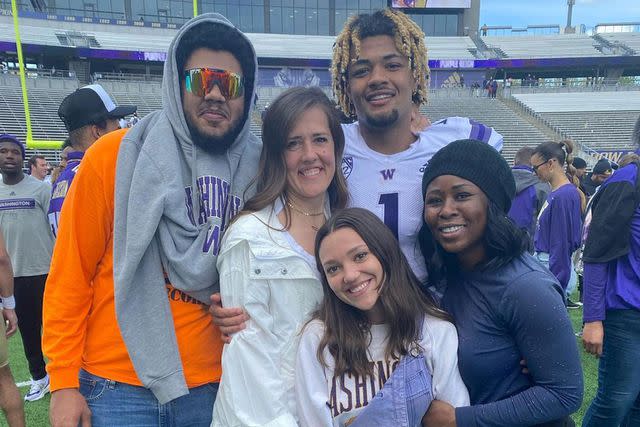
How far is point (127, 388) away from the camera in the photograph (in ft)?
6.00

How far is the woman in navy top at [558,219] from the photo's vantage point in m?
4.88

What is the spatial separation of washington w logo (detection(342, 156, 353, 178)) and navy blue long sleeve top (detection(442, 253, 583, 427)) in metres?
0.75

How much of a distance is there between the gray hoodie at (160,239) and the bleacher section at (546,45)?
42.1 meters

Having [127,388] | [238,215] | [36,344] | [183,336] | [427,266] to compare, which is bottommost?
[36,344]

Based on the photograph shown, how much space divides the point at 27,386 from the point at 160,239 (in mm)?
3921

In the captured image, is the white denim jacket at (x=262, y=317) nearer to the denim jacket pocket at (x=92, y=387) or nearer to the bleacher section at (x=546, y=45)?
the denim jacket pocket at (x=92, y=387)

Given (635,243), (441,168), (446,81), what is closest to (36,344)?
(441,168)

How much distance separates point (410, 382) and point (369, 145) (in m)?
1.09

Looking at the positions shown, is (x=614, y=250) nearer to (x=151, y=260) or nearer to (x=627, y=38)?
(x=151, y=260)

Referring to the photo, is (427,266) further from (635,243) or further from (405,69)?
(635,243)

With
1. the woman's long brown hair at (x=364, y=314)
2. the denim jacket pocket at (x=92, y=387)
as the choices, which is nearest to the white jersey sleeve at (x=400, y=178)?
the woman's long brown hair at (x=364, y=314)

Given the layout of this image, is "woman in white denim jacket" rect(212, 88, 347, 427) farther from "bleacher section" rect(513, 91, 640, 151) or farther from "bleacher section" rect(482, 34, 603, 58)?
"bleacher section" rect(482, 34, 603, 58)

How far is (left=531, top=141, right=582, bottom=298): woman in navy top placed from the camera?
488 centimetres

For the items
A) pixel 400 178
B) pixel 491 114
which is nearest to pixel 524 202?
pixel 400 178
